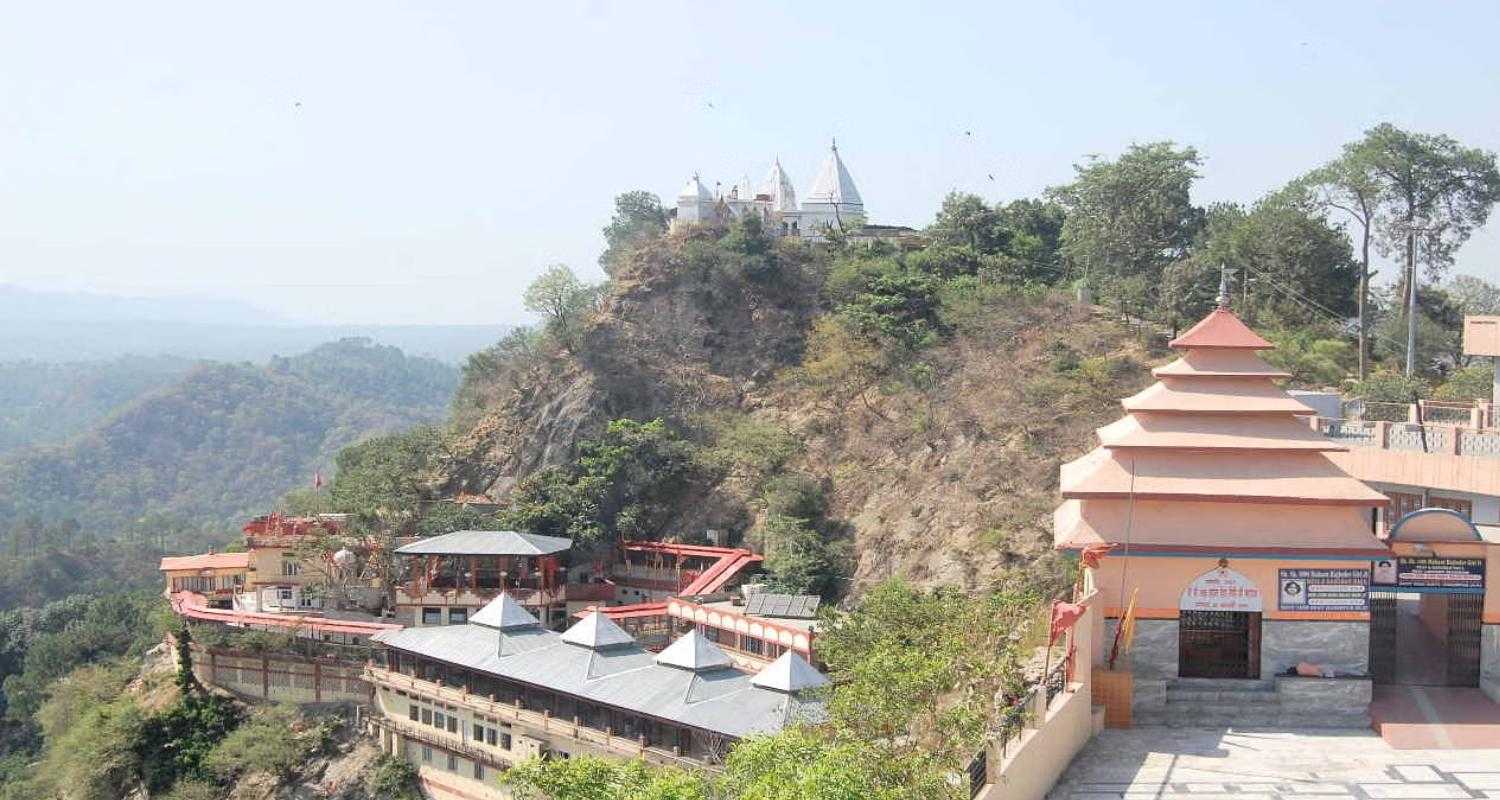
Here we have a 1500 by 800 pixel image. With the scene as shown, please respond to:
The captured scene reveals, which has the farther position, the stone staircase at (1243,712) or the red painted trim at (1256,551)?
the red painted trim at (1256,551)

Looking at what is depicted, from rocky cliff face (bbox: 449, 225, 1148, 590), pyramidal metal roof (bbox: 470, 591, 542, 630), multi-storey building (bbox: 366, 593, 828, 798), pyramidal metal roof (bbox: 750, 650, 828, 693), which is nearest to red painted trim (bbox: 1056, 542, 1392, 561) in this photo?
multi-storey building (bbox: 366, 593, 828, 798)

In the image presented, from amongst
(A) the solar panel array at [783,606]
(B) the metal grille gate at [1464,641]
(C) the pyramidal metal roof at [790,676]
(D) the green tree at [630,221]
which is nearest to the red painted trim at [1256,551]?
(B) the metal grille gate at [1464,641]

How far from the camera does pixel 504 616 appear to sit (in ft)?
96.4

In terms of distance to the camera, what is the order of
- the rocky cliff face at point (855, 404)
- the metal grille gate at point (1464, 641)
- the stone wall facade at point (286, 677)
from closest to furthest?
the metal grille gate at point (1464, 641) → the stone wall facade at point (286, 677) → the rocky cliff face at point (855, 404)

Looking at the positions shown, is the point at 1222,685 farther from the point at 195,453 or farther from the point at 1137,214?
the point at 195,453

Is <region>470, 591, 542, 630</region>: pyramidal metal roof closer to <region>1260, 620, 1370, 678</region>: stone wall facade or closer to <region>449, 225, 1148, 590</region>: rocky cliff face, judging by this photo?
<region>449, 225, 1148, 590</region>: rocky cliff face

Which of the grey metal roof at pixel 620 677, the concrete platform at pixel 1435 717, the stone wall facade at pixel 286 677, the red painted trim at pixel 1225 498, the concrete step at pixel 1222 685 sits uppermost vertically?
the red painted trim at pixel 1225 498

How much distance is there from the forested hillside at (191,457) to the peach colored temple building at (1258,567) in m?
86.8

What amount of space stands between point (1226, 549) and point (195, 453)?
134 metres

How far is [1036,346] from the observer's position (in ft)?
120

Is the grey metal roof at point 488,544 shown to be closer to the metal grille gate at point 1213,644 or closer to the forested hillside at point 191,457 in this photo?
the metal grille gate at point 1213,644

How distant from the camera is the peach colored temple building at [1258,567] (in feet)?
56.6

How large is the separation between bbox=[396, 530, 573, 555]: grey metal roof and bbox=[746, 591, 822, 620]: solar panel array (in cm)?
576

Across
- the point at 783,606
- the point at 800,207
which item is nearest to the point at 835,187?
the point at 800,207
